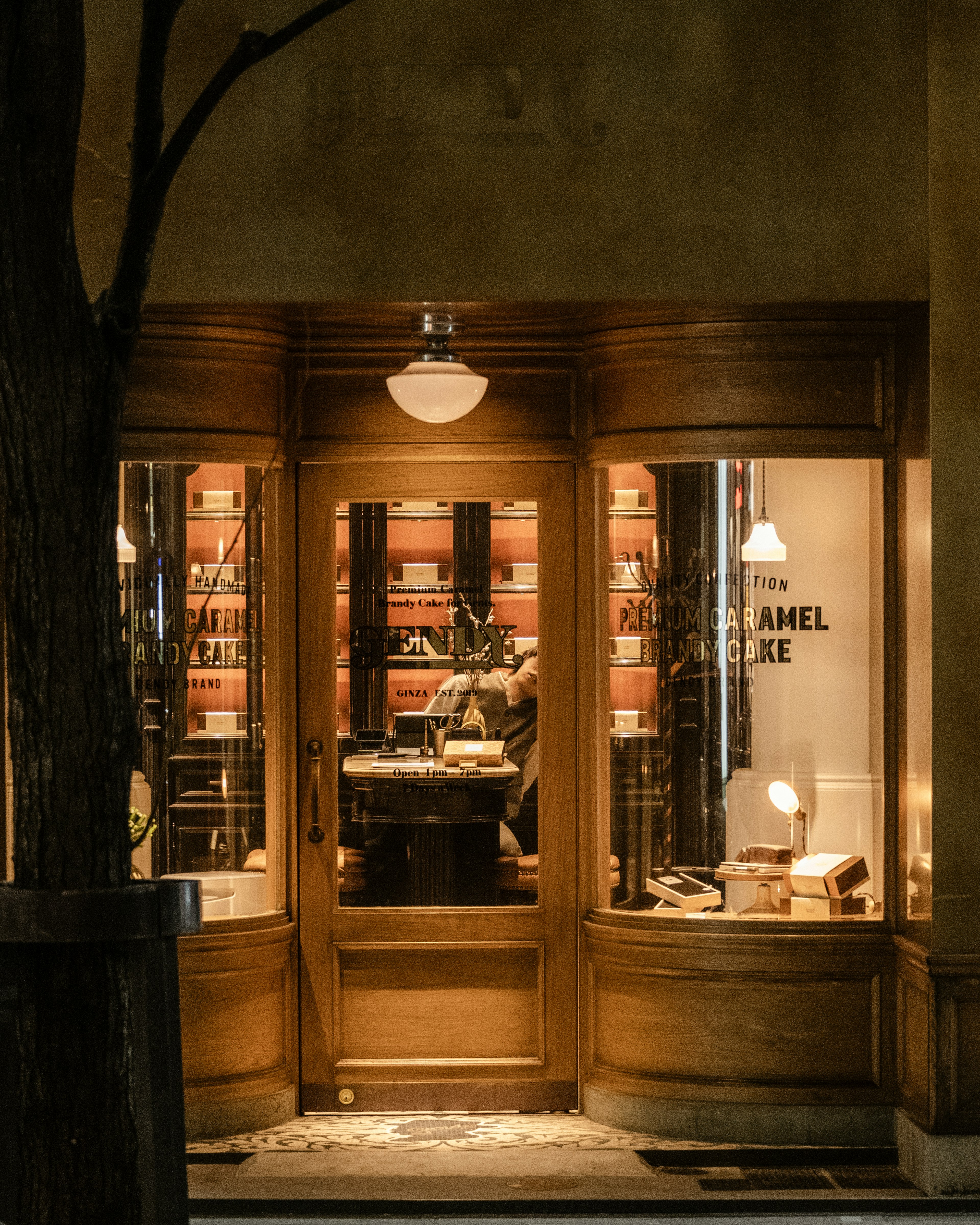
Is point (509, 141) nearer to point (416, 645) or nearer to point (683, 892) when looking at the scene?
point (416, 645)

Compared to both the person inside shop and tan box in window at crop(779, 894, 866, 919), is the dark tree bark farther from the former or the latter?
tan box in window at crop(779, 894, 866, 919)

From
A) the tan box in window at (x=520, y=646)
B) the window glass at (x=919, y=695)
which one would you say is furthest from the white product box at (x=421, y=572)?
the window glass at (x=919, y=695)

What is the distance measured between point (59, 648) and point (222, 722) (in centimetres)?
281

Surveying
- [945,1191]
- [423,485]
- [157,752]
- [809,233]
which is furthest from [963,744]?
[157,752]

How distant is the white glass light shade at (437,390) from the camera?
5.27m

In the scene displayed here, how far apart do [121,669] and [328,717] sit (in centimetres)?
286

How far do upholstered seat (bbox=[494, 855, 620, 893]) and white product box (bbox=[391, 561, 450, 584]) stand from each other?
109 centimetres

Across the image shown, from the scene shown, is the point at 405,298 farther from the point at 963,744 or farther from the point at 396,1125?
the point at 396,1125

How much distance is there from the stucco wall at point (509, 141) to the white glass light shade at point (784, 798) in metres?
1.77

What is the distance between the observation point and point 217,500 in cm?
541

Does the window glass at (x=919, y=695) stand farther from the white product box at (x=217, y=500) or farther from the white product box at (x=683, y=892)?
the white product box at (x=217, y=500)

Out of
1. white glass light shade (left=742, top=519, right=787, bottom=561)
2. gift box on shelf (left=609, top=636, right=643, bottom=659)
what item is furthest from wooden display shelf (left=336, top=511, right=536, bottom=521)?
white glass light shade (left=742, top=519, right=787, bottom=561)

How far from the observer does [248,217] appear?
4816mm

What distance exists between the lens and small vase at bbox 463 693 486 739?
559cm
